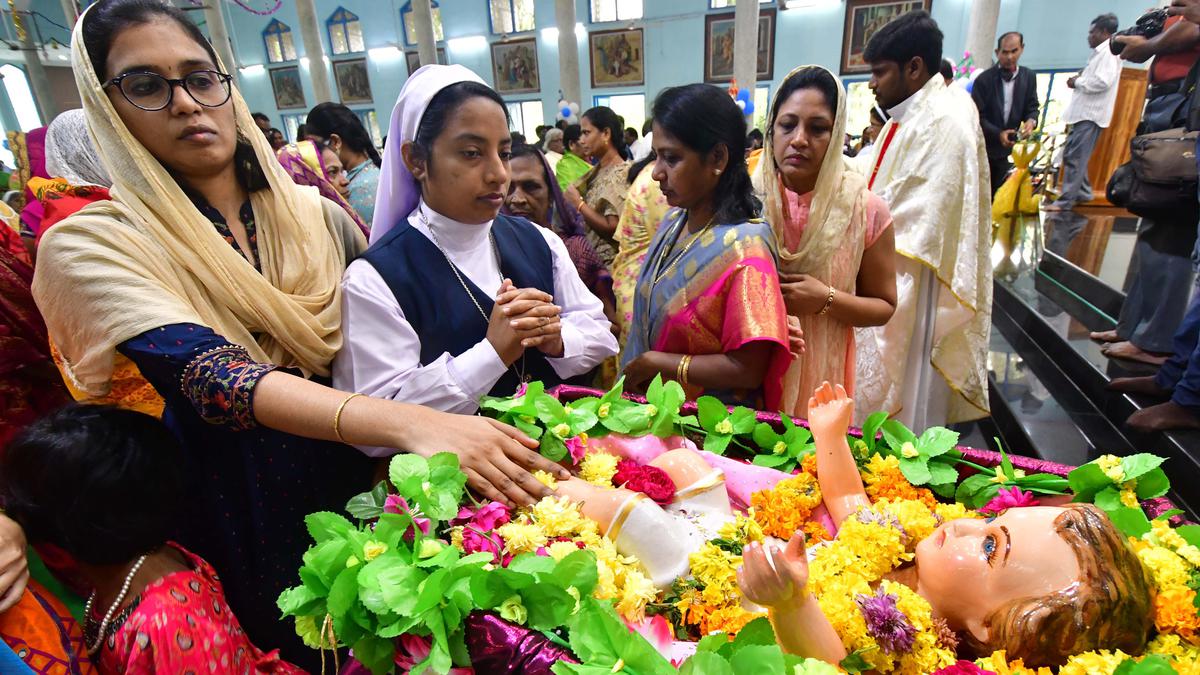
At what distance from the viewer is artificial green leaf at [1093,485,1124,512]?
122 cm

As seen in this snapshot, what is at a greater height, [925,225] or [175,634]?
[925,225]

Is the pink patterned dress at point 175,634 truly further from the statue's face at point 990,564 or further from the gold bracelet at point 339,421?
the statue's face at point 990,564

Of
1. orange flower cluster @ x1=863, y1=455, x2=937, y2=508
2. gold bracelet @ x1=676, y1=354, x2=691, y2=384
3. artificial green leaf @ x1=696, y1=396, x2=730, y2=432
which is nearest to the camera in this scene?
orange flower cluster @ x1=863, y1=455, x2=937, y2=508

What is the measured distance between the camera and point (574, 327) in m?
1.75

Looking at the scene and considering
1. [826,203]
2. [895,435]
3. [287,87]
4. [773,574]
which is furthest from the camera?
[287,87]

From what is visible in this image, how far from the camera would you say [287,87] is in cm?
2139

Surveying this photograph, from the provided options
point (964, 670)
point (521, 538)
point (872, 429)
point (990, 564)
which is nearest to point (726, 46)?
point (872, 429)

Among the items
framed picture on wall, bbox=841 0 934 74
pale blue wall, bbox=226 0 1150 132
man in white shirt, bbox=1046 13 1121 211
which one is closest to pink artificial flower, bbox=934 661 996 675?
man in white shirt, bbox=1046 13 1121 211

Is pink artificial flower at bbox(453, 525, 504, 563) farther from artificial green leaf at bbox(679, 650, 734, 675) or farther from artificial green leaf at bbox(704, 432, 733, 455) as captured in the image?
artificial green leaf at bbox(704, 432, 733, 455)

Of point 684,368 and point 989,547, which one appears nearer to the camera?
point 989,547

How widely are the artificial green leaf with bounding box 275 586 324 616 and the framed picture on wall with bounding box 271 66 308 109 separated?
24.2 metres

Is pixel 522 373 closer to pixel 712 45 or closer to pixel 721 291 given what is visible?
pixel 721 291

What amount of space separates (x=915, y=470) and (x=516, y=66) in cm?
1973

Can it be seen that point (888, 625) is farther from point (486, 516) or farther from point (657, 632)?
point (486, 516)
